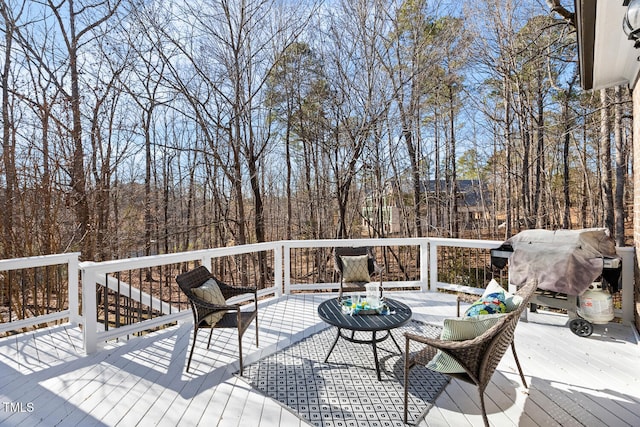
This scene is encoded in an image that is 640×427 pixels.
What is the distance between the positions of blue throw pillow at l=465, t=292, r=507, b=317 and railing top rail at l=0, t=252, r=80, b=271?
4116 mm

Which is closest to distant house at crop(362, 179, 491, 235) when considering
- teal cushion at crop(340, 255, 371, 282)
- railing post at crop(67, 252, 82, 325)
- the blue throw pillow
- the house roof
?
teal cushion at crop(340, 255, 371, 282)

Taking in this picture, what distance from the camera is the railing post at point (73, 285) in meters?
3.67

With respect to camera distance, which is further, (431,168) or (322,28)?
(431,168)

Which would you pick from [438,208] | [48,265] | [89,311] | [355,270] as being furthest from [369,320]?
[438,208]

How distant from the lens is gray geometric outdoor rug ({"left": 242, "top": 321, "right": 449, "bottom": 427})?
7.13 feet

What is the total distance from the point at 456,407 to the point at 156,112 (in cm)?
885

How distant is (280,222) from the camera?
32.2ft

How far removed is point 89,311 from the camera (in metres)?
3.08

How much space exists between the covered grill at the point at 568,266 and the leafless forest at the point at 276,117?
92.2 inches

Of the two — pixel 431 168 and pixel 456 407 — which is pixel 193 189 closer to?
pixel 431 168

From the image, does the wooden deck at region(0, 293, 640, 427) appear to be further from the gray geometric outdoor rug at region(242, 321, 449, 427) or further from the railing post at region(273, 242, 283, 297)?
the railing post at region(273, 242, 283, 297)

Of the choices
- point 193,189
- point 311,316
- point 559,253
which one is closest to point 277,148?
point 193,189

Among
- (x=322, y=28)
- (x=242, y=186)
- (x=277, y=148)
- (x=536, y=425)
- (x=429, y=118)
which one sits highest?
(x=322, y=28)

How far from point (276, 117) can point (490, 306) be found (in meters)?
6.87
